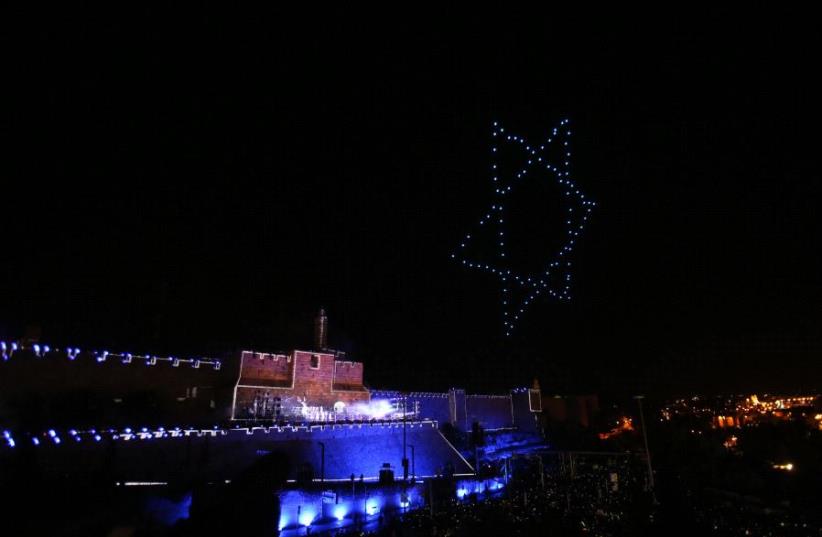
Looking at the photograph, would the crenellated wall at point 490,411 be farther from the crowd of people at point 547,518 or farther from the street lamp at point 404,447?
the crowd of people at point 547,518

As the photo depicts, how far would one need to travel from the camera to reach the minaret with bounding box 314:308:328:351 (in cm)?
2608

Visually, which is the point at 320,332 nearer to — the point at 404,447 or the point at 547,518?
the point at 404,447

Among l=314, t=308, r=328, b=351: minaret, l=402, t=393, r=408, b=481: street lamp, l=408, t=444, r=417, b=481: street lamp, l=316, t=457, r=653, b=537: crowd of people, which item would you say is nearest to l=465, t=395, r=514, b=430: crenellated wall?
l=402, t=393, r=408, b=481: street lamp

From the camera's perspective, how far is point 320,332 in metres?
26.2

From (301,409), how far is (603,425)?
34.2 metres

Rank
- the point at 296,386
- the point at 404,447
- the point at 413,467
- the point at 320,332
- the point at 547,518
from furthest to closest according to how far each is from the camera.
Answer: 1. the point at 320,332
2. the point at 296,386
3. the point at 404,447
4. the point at 413,467
5. the point at 547,518

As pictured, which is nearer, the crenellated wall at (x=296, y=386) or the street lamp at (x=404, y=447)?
the street lamp at (x=404, y=447)

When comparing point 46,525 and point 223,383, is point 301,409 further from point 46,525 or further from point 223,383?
point 46,525

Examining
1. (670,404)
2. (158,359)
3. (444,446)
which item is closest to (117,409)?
(158,359)

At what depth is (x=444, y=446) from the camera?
80.6 ft

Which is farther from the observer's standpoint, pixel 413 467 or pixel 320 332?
pixel 320 332

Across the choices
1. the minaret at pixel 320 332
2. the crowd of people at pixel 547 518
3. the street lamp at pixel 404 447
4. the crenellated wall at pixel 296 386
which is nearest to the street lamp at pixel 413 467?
the street lamp at pixel 404 447

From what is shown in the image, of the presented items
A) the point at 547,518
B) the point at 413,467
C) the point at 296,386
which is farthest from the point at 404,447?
the point at 547,518

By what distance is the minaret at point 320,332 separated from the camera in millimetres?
26078
